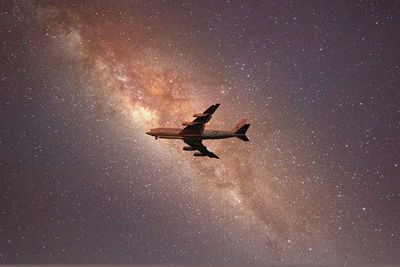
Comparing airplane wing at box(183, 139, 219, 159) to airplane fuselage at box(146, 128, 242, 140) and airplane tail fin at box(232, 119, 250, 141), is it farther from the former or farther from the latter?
airplane tail fin at box(232, 119, 250, 141)

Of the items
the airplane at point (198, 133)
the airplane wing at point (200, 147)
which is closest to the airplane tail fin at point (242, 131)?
the airplane at point (198, 133)

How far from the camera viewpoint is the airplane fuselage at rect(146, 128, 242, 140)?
51763 mm

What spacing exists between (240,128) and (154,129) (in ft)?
35.7

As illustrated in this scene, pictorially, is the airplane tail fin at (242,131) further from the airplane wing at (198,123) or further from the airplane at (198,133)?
the airplane wing at (198,123)

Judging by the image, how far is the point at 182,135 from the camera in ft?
170

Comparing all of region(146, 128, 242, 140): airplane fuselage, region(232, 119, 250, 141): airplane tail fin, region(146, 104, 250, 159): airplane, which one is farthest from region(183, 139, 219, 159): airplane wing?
region(232, 119, 250, 141): airplane tail fin

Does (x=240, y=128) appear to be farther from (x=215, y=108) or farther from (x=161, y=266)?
(x=161, y=266)

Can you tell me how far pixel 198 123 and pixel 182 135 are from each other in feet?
11.0

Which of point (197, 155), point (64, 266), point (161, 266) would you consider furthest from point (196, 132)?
point (64, 266)

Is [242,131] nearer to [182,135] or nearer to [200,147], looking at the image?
[200,147]

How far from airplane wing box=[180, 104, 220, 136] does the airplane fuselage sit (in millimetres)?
477

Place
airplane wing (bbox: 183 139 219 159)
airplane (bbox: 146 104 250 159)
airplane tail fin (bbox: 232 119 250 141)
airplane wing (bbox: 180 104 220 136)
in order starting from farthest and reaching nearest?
airplane tail fin (bbox: 232 119 250 141) → airplane wing (bbox: 183 139 219 159) → airplane (bbox: 146 104 250 159) → airplane wing (bbox: 180 104 220 136)

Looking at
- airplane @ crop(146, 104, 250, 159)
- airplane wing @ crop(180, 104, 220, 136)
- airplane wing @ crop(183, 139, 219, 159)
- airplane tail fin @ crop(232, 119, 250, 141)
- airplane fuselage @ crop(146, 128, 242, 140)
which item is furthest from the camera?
airplane tail fin @ crop(232, 119, 250, 141)

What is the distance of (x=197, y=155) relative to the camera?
53.7 metres
